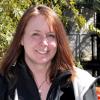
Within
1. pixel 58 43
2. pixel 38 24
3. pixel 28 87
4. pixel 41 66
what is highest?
pixel 38 24

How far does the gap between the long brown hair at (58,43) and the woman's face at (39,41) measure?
0.11 ft

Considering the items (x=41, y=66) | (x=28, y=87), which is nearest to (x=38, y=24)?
(x=41, y=66)

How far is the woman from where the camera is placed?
100 inches

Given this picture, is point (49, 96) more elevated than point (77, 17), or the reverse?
point (77, 17)

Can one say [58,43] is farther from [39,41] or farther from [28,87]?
[28,87]

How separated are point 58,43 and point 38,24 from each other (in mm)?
181

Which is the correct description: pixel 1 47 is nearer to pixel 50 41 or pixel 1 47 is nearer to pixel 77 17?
pixel 77 17

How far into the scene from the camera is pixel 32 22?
8.50 ft

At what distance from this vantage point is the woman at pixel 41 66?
2543mm

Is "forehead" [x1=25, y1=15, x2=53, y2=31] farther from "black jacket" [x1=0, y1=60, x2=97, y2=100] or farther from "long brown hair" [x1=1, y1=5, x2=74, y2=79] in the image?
"black jacket" [x1=0, y1=60, x2=97, y2=100]

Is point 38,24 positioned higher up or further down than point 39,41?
higher up

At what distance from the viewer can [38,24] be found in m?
2.56

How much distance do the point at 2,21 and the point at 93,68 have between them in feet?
23.4

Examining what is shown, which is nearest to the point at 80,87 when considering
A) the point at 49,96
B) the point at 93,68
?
the point at 49,96
